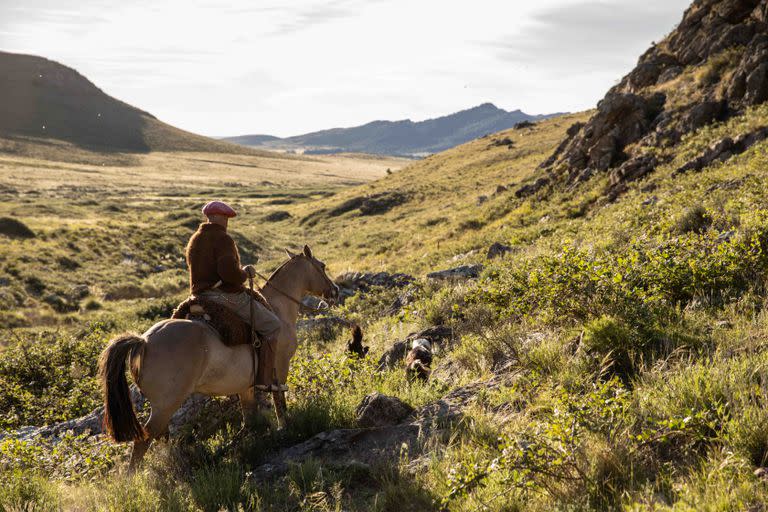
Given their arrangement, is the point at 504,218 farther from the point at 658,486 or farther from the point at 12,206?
the point at 12,206

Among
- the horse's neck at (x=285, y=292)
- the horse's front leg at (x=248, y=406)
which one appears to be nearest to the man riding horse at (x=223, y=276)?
the horse's front leg at (x=248, y=406)

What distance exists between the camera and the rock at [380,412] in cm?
581

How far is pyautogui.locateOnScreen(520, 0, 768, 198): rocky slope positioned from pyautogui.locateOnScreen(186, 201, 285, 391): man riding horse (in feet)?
57.1

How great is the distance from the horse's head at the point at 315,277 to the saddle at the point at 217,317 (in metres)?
2.19

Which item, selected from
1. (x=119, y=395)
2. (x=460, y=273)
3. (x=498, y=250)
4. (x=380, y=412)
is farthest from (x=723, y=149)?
(x=119, y=395)

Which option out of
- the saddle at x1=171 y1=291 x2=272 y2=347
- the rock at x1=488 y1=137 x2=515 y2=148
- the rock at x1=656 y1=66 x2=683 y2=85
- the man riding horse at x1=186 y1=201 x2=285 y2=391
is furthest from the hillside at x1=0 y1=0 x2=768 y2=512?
the rock at x1=488 y1=137 x2=515 y2=148

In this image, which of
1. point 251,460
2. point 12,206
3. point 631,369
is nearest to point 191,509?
point 251,460

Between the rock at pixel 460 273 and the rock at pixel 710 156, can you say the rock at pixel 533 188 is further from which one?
the rock at pixel 460 273

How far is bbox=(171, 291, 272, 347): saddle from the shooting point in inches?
250

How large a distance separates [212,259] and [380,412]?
3.07 meters

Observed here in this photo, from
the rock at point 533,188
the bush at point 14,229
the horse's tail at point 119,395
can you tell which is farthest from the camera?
the bush at point 14,229

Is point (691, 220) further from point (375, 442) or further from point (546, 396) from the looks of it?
point (375, 442)

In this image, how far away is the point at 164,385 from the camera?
5.63 metres

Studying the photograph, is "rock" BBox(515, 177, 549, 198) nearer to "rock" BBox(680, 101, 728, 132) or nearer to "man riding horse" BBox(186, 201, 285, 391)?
"rock" BBox(680, 101, 728, 132)
